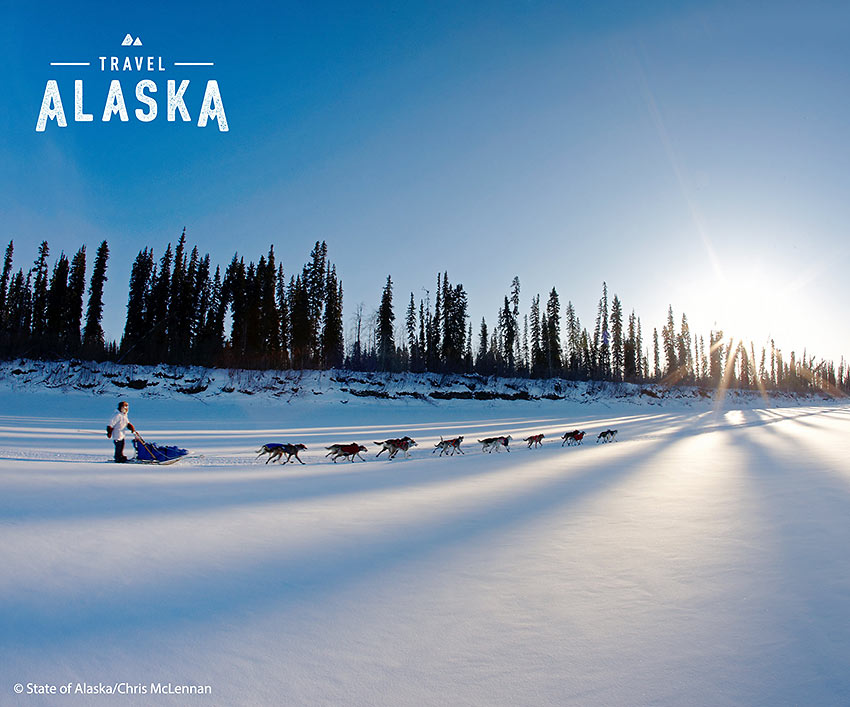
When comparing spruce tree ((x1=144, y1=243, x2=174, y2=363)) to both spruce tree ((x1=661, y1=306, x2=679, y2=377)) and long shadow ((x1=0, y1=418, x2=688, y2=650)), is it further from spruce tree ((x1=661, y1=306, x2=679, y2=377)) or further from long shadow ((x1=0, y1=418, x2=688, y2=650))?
spruce tree ((x1=661, y1=306, x2=679, y2=377))

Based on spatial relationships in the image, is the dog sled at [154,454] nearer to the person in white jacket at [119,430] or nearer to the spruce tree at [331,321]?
the person in white jacket at [119,430]

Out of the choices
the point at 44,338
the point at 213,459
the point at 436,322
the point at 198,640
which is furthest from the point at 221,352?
the point at 198,640

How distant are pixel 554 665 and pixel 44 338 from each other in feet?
130

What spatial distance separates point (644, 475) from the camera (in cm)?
815

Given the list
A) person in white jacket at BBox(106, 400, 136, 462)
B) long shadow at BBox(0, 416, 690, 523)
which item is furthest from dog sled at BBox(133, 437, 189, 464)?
long shadow at BBox(0, 416, 690, 523)

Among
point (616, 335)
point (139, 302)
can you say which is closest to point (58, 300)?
point (139, 302)

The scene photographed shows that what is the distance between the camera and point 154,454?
1015 cm

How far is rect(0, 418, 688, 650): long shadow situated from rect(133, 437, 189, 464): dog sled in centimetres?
775

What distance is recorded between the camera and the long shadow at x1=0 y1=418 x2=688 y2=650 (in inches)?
110

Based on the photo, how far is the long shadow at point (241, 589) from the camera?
280cm

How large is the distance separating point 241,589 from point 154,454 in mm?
8522

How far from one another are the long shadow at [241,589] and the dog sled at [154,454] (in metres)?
7.75

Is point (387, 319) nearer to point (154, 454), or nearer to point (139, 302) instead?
point (139, 302)

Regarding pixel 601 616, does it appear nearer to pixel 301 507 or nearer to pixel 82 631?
pixel 82 631
